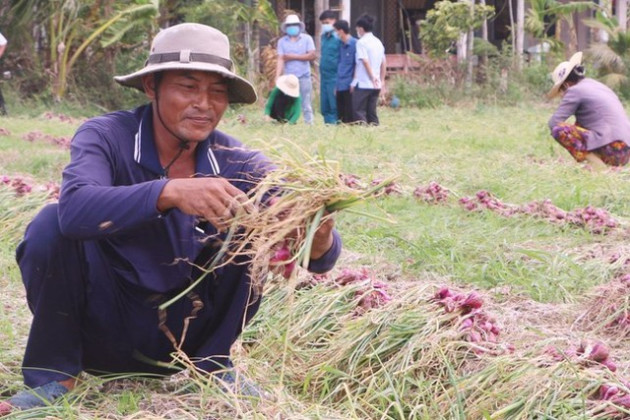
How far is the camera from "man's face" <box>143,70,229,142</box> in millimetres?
3094

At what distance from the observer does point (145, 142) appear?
10.2ft

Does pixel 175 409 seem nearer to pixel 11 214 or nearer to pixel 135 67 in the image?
pixel 11 214

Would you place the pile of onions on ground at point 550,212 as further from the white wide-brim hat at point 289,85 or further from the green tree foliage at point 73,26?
the green tree foliage at point 73,26

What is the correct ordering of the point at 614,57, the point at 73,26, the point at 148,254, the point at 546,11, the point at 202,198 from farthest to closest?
1. the point at 546,11
2. the point at 614,57
3. the point at 73,26
4. the point at 148,254
5. the point at 202,198

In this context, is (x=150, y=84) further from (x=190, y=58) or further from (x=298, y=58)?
(x=298, y=58)

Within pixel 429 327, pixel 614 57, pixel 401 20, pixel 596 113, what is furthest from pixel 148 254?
pixel 401 20

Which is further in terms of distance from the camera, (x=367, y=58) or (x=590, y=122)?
(x=367, y=58)

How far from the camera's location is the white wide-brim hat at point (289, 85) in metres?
13.6

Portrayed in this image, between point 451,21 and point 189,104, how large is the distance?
15816 millimetres

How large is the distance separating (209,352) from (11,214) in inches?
124

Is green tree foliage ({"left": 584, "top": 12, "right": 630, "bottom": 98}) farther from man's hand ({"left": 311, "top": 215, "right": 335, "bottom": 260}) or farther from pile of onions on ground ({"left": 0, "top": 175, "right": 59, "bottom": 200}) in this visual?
man's hand ({"left": 311, "top": 215, "right": 335, "bottom": 260})

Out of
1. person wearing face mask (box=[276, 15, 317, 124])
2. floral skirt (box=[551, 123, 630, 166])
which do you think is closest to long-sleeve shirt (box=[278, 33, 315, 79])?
person wearing face mask (box=[276, 15, 317, 124])

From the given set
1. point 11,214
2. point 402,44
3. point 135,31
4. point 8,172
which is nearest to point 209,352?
point 11,214

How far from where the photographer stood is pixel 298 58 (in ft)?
46.2
